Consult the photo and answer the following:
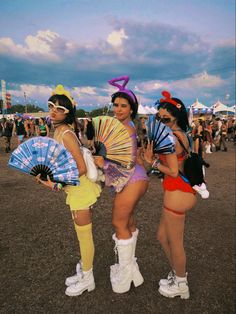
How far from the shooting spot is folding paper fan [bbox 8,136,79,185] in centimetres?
210

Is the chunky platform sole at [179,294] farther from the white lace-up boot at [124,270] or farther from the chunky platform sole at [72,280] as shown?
the chunky platform sole at [72,280]

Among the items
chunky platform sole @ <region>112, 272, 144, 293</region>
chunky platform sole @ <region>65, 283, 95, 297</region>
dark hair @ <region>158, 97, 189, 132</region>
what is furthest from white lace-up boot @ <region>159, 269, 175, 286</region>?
dark hair @ <region>158, 97, 189, 132</region>

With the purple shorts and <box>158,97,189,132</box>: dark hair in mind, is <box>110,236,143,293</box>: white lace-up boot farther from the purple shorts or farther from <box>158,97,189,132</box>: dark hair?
<box>158,97,189,132</box>: dark hair

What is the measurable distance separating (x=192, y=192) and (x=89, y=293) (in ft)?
4.68

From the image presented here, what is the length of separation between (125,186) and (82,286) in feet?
3.58

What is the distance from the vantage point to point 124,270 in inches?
99.0

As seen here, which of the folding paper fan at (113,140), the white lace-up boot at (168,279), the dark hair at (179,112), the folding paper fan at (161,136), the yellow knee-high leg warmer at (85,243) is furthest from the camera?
the white lace-up boot at (168,279)

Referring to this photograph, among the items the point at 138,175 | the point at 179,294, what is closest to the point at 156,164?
the point at 138,175

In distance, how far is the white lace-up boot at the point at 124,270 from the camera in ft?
8.07

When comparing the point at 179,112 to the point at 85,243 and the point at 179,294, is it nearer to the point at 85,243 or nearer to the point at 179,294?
the point at 85,243

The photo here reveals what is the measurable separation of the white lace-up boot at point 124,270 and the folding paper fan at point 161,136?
959 millimetres

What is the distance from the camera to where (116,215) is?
2.44m

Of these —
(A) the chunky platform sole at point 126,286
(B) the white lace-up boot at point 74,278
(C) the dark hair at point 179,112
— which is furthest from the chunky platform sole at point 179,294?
(C) the dark hair at point 179,112

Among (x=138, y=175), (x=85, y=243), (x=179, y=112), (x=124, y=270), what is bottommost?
(x=124, y=270)
